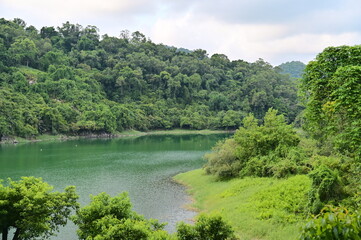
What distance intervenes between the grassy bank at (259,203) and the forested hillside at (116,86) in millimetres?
62190

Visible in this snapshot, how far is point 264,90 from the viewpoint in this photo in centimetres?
13850

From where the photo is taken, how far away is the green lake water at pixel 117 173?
27.4m

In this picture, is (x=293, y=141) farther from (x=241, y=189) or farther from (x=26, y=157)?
(x=26, y=157)

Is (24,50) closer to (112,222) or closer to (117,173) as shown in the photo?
(117,173)

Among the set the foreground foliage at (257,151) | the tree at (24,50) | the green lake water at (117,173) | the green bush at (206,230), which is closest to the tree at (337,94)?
the green bush at (206,230)

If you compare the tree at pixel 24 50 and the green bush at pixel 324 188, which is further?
the tree at pixel 24 50

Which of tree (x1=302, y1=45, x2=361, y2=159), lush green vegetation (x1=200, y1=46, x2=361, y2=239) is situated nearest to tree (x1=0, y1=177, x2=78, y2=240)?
lush green vegetation (x1=200, y1=46, x2=361, y2=239)

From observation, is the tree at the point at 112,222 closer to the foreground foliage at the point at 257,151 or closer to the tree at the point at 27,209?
the tree at the point at 27,209

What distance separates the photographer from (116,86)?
129125 millimetres

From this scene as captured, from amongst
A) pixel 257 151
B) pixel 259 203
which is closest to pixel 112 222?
pixel 259 203

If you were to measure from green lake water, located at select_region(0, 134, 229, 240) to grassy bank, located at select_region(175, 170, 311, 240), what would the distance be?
2.61 metres

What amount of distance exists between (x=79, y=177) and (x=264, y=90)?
113 metres

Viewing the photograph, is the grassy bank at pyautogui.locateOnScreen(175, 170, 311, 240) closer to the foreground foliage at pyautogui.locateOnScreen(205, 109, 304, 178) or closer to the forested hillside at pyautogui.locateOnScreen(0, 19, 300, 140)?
the foreground foliage at pyautogui.locateOnScreen(205, 109, 304, 178)

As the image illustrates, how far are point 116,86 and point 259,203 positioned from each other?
113 meters
